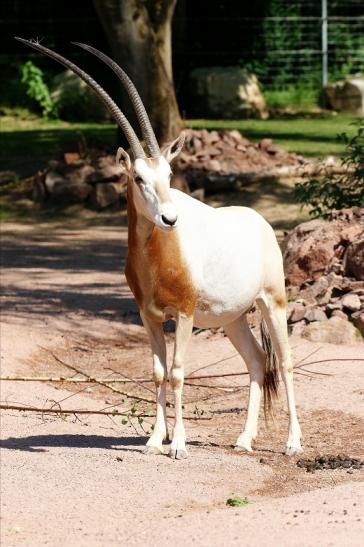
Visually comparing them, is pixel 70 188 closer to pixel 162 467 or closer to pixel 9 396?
pixel 9 396

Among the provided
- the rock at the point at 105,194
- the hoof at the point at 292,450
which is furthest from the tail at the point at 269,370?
the rock at the point at 105,194

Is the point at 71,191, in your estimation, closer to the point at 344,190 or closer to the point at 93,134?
the point at 93,134

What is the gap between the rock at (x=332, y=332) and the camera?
10195mm

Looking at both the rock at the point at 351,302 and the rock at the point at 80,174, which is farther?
the rock at the point at 80,174

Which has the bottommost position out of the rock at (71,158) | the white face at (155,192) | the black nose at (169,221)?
the rock at (71,158)

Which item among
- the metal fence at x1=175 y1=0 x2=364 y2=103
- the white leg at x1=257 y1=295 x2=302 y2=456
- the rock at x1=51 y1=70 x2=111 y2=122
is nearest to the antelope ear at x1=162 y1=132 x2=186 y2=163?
the white leg at x1=257 y1=295 x2=302 y2=456

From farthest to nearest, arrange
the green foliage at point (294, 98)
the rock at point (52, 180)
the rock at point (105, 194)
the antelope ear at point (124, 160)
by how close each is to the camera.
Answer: the green foliage at point (294, 98), the rock at point (52, 180), the rock at point (105, 194), the antelope ear at point (124, 160)

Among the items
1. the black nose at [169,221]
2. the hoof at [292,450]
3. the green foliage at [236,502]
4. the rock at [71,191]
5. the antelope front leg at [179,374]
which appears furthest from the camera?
the rock at [71,191]

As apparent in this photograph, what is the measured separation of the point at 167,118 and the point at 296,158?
1.95 metres

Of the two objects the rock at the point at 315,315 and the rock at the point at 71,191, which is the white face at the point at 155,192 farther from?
the rock at the point at 71,191

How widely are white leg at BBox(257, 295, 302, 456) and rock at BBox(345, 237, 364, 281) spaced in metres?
3.34

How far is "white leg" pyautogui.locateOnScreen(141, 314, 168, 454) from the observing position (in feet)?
24.0

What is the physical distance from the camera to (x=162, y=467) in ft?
23.1

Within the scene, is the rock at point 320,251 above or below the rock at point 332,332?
above
